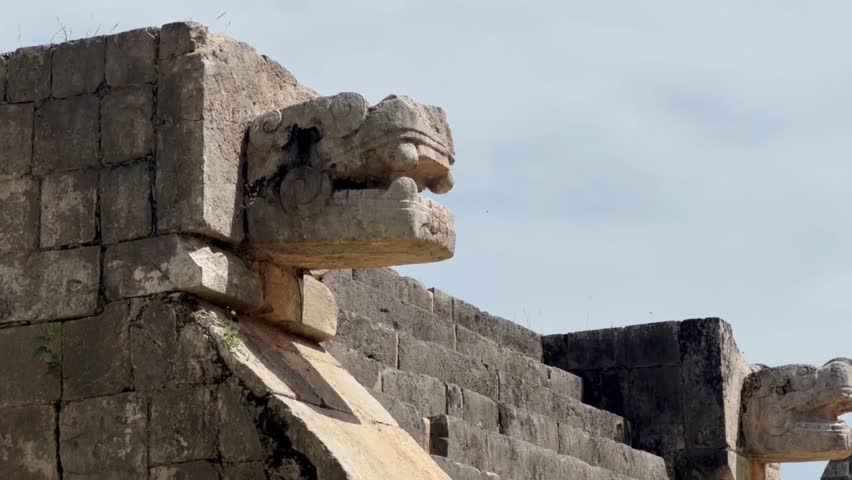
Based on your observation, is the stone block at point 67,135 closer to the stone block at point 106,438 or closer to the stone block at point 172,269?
the stone block at point 172,269

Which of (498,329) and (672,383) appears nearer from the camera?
(498,329)

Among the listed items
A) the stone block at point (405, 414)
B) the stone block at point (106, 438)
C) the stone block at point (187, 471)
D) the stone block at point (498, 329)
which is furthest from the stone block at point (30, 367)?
the stone block at point (498, 329)

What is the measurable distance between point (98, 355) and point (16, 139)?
129 centimetres

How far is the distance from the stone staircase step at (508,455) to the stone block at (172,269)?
2.87m

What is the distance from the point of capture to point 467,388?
42.1 ft

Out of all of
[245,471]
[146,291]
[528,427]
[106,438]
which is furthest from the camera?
[528,427]

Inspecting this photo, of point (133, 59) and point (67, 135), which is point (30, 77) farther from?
point (133, 59)

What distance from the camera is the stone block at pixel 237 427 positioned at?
8.09m

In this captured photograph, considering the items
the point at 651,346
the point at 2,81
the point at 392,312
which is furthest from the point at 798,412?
the point at 2,81

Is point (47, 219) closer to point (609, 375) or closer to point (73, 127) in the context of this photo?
point (73, 127)

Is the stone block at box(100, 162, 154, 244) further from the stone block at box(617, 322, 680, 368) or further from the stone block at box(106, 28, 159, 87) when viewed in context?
the stone block at box(617, 322, 680, 368)

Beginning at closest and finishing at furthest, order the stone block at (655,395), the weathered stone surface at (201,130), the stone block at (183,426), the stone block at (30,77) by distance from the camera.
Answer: the stone block at (183,426) < the weathered stone surface at (201,130) < the stone block at (30,77) < the stone block at (655,395)

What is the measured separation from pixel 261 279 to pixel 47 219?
43.9 inches

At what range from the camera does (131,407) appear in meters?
8.37
